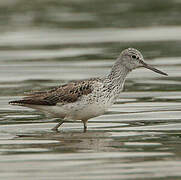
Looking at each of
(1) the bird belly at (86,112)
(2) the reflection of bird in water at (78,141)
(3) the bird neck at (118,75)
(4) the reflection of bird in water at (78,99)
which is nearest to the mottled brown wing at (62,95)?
(4) the reflection of bird in water at (78,99)

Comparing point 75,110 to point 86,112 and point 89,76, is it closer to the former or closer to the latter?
point 86,112

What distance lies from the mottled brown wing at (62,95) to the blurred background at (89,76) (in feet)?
1.75

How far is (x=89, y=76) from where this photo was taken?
21047mm

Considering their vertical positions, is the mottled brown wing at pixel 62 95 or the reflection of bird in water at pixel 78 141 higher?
the mottled brown wing at pixel 62 95

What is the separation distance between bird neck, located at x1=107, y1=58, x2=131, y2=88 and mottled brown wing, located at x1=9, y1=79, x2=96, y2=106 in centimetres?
43

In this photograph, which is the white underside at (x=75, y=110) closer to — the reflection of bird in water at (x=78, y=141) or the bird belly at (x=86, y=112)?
the bird belly at (x=86, y=112)

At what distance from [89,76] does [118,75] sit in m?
5.55

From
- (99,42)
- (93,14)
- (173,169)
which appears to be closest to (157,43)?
(99,42)

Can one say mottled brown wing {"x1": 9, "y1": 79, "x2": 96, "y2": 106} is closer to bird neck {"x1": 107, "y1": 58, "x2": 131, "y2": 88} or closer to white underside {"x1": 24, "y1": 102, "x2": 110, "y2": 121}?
white underside {"x1": 24, "y1": 102, "x2": 110, "y2": 121}

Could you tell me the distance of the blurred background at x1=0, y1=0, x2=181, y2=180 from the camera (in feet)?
38.3

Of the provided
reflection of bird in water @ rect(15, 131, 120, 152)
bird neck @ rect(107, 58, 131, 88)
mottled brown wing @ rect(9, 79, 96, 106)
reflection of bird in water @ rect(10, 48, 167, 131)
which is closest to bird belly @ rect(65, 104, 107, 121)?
reflection of bird in water @ rect(10, 48, 167, 131)

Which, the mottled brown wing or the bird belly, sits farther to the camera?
the mottled brown wing

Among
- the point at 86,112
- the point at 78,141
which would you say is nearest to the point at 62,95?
the point at 86,112

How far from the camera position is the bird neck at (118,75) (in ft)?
50.3
